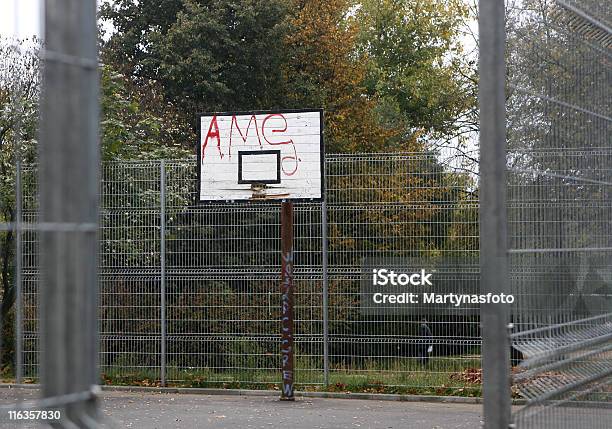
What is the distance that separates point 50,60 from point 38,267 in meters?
0.35

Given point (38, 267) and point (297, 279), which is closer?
point (38, 267)

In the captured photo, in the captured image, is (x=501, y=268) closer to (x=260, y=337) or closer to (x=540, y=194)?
(x=540, y=194)

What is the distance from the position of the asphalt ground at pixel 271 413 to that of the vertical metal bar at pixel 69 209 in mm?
8455

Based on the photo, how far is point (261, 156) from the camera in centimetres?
1370

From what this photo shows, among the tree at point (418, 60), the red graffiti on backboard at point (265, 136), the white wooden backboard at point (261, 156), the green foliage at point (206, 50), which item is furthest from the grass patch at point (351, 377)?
the tree at point (418, 60)

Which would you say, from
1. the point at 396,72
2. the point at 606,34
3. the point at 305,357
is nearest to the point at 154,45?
the point at 396,72

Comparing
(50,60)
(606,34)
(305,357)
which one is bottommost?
(305,357)

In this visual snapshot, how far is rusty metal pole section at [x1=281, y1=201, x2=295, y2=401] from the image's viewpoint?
13.1 metres

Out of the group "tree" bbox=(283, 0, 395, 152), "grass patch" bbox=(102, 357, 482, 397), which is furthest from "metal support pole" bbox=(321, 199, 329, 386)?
"tree" bbox=(283, 0, 395, 152)

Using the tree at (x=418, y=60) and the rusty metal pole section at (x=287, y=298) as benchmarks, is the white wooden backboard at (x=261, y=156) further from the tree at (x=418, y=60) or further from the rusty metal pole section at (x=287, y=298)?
the tree at (x=418, y=60)

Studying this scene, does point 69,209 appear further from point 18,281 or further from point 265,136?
point 265,136

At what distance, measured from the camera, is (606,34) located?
3795 mm

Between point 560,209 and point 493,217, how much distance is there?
0.48m

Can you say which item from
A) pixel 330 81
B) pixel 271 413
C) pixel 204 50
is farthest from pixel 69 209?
pixel 330 81
